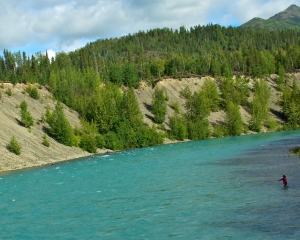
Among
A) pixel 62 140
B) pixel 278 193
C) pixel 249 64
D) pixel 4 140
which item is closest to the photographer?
pixel 278 193

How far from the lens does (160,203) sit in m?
36.4

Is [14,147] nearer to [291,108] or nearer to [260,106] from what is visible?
[260,106]

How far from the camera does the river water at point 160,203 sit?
92.5 ft

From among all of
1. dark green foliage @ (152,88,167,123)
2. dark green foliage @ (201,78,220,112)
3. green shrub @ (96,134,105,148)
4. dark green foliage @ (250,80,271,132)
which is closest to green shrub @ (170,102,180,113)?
dark green foliage @ (152,88,167,123)

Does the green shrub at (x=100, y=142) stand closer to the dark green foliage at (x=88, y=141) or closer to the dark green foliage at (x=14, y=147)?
the dark green foliage at (x=88, y=141)

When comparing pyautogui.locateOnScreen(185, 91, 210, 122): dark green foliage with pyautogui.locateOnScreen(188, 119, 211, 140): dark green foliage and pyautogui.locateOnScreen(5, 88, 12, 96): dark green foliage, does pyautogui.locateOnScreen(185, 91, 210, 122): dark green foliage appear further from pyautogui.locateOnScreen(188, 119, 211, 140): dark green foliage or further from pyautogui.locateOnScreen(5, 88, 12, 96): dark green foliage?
pyautogui.locateOnScreen(5, 88, 12, 96): dark green foliage

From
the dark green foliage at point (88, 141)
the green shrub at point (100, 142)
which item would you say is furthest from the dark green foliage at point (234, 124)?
the dark green foliage at point (88, 141)

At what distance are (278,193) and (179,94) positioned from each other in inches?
4508

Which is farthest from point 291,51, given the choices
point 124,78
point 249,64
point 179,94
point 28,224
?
point 28,224

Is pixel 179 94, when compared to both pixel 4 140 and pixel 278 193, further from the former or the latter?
pixel 278 193

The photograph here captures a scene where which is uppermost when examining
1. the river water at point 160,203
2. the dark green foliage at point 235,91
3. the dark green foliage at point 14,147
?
the dark green foliage at point 235,91

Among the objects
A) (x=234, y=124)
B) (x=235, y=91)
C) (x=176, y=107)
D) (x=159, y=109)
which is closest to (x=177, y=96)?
(x=176, y=107)

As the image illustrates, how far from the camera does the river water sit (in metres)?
28.2

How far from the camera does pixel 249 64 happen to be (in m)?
184
